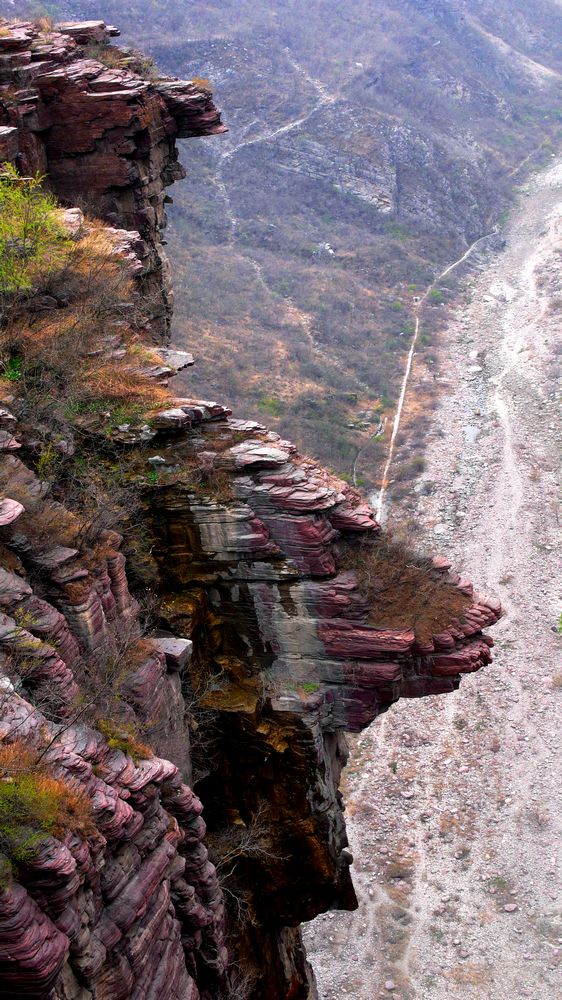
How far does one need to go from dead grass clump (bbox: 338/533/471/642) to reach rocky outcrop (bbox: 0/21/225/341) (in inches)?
330

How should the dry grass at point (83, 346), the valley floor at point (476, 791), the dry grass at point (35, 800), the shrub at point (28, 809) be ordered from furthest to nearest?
the valley floor at point (476, 791) → the dry grass at point (83, 346) → the dry grass at point (35, 800) → the shrub at point (28, 809)

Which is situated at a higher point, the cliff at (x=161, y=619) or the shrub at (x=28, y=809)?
the shrub at (x=28, y=809)

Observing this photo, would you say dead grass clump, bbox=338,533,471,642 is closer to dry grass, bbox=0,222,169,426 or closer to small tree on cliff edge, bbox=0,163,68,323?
dry grass, bbox=0,222,169,426

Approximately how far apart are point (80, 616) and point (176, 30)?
72565 mm

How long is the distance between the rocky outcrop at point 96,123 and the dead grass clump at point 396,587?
839 cm

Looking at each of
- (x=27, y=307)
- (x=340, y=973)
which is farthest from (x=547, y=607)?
(x=27, y=307)

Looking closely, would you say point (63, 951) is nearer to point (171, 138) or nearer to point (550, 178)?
point (171, 138)

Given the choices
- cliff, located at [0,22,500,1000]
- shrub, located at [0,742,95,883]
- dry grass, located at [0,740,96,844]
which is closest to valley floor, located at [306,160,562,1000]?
cliff, located at [0,22,500,1000]

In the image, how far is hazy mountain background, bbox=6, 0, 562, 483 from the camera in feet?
160

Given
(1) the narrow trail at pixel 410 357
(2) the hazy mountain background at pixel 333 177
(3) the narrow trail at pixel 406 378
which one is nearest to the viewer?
(1) the narrow trail at pixel 410 357

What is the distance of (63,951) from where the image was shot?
868cm

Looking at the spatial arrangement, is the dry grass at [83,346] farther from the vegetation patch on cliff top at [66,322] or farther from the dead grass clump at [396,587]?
the dead grass clump at [396,587]

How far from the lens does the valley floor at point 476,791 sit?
2427 cm

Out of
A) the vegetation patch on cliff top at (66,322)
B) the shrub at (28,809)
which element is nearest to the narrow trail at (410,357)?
the vegetation patch on cliff top at (66,322)
